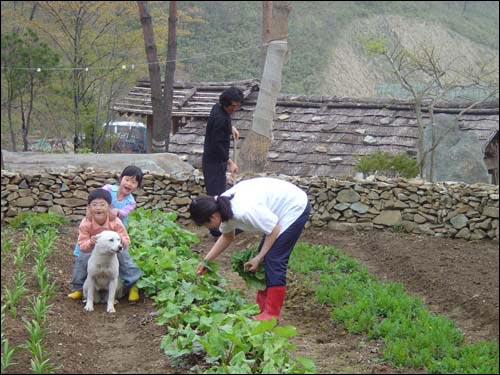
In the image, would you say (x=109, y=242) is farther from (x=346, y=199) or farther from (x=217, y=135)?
(x=346, y=199)

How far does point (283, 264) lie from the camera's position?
595 centimetres

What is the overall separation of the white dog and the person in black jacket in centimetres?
242

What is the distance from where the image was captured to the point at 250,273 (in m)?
6.25

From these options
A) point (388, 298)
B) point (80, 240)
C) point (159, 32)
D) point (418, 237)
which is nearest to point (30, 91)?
point (159, 32)

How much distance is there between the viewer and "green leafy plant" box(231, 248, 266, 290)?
620 centimetres

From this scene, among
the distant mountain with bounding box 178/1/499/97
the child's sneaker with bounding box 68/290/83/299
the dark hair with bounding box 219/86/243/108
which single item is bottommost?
the child's sneaker with bounding box 68/290/83/299

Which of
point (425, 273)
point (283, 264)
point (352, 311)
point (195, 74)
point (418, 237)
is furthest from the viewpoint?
point (195, 74)

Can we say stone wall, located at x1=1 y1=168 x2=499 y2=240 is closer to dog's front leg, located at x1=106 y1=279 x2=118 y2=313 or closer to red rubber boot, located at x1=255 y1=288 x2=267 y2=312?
dog's front leg, located at x1=106 y1=279 x2=118 y2=313

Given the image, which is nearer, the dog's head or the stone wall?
the dog's head

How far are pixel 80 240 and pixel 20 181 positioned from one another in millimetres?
5581

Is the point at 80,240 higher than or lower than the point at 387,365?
higher

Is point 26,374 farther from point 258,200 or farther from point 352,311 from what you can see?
point 352,311

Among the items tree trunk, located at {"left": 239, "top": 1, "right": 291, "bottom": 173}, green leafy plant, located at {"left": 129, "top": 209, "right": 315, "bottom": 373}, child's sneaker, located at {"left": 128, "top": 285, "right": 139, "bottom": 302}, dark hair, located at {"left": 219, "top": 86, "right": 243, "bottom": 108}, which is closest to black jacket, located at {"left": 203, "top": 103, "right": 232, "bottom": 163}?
dark hair, located at {"left": 219, "top": 86, "right": 243, "bottom": 108}

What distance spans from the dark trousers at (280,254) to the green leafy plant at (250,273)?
0.74 ft
